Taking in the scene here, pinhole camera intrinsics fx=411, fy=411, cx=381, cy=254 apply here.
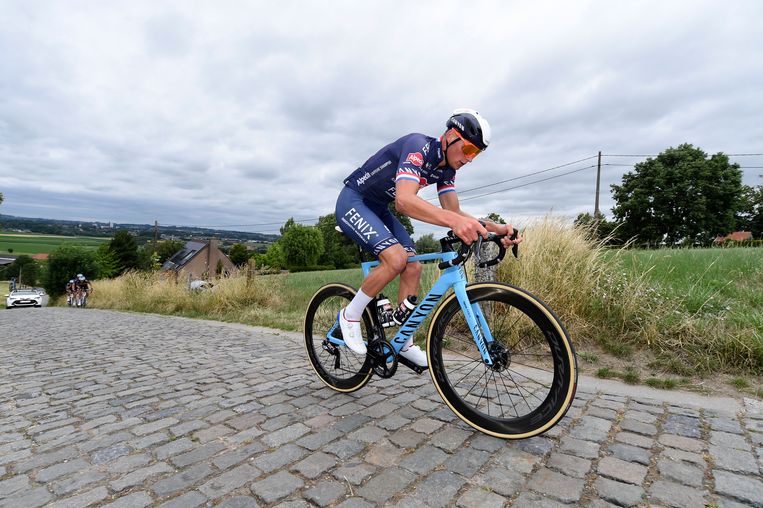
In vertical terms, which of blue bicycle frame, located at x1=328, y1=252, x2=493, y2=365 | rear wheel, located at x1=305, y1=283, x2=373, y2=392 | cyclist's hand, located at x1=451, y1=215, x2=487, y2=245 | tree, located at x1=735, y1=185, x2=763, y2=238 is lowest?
rear wheel, located at x1=305, y1=283, x2=373, y2=392

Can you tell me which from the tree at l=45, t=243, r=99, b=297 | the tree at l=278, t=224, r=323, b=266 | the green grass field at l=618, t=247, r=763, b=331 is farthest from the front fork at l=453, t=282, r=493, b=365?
the tree at l=278, t=224, r=323, b=266

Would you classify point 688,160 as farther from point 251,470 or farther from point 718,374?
point 251,470

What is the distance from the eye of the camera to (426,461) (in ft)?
7.41

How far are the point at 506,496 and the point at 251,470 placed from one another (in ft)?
4.28

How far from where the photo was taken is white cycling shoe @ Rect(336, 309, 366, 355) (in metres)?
3.05

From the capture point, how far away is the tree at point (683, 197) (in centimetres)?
3656

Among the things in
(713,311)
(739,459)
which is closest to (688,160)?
(713,311)

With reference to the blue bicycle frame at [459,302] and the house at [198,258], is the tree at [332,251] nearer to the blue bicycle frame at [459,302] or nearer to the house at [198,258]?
the house at [198,258]

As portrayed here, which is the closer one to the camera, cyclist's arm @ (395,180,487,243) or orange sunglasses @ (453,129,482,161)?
cyclist's arm @ (395,180,487,243)

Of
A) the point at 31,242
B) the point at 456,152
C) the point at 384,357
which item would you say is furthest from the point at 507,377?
the point at 31,242

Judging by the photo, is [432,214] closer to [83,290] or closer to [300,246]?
[83,290]

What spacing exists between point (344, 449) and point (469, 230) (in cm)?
147

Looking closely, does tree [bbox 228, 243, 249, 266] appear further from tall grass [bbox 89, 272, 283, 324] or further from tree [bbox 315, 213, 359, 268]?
tall grass [bbox 89, 272, 283, 324]

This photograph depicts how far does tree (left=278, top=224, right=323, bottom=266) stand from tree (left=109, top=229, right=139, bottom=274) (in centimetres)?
2390
